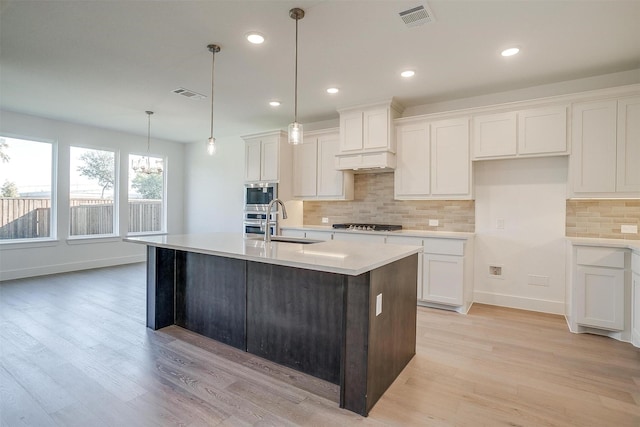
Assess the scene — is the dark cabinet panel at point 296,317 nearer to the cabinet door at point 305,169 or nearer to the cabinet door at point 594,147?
the cabinet door at point 305,169

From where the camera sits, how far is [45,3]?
2357 millimetres

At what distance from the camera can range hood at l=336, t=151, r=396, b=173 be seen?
14.1ft

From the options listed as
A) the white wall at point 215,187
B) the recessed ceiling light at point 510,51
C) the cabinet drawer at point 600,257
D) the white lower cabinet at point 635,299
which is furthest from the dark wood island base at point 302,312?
the white wall at point 215,187

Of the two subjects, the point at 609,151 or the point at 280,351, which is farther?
the point at 609,151

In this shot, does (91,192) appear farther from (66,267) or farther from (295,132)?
(295,132)

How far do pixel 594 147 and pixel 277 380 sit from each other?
376cm

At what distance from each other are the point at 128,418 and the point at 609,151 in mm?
4590

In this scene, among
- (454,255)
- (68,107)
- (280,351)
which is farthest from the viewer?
(68,107)

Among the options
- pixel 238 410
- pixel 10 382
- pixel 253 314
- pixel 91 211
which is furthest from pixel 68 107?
pixel 238 410

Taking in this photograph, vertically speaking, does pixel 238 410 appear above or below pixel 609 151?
below

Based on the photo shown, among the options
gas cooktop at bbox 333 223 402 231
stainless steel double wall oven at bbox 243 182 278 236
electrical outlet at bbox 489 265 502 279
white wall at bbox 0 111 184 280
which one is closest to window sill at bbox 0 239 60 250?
white wall at bbox 0 111 184 280

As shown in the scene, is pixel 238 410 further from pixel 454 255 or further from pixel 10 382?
pixel 454 255

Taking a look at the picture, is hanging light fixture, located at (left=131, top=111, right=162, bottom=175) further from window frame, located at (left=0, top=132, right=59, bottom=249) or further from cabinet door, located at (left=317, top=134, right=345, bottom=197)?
cabinet door, located at (left=317, top=134, right=345, bottom=197)

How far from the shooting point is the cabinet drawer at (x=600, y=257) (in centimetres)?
304
